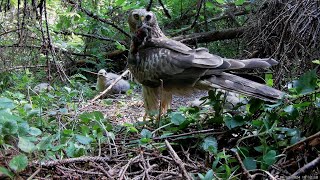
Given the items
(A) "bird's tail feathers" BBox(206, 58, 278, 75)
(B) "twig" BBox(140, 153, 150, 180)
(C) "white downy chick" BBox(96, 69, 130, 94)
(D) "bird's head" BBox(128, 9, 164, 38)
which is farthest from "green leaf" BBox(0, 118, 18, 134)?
(C) "white downy chick" BBox(96, 69, 130, 94)

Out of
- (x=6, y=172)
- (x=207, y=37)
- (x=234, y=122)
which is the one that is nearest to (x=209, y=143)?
(x=234, y=122)

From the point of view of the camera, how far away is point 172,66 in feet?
14.8

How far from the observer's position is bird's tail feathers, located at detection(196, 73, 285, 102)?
3.14 meters

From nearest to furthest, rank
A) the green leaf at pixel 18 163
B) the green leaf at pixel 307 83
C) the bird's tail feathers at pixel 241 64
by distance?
1. the green leaf at pixel 18 163
2. the green leaf at pixel 307 83
3. the bird's tail feathers at pixel 241 64

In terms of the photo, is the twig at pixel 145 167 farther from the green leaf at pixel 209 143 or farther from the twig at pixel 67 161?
the green leaf at pixel 209 143

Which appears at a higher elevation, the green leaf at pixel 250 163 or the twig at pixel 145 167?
the green leaf at pixel 250 163

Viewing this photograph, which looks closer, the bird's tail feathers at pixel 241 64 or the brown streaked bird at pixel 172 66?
the bird's tail feathers at pixel 241 64

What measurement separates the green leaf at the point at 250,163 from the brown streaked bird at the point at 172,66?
1.29 meters

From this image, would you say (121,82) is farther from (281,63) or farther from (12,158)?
(12,158)

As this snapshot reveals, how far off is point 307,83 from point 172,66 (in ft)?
7.25

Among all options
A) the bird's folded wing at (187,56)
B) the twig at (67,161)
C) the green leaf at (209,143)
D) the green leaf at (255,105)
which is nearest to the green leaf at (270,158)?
the green leaf at (209,143)

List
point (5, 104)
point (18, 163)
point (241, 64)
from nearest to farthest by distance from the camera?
point (18, 163)
point (5, 104)
point (241, 64)

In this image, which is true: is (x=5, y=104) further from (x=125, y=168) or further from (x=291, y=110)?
(x=291, y=110)

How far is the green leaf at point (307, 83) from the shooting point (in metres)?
2.38
